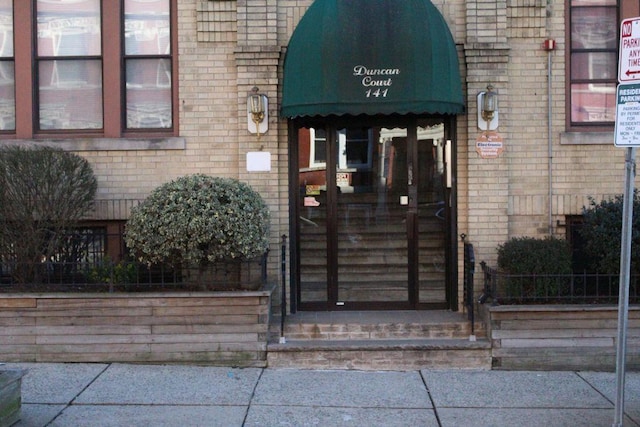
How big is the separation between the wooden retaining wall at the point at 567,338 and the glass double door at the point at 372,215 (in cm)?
134

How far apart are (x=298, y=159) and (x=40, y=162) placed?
9.27 feet

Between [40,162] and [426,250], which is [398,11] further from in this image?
[40,162]

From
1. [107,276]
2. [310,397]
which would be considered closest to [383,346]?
[310,397]

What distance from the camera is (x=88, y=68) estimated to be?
8477 mm

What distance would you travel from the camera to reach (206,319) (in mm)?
7184

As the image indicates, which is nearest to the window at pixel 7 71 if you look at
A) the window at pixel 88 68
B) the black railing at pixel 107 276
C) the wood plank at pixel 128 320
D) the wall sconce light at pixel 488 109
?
the window at pixel 88 68

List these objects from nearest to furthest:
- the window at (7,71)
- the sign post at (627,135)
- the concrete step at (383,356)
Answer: the sign post at (627,135) < the concrete step at (383,356) < the window at (7,71)

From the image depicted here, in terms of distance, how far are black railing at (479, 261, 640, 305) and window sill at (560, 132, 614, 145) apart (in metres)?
1.61

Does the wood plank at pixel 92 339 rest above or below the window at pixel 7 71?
below

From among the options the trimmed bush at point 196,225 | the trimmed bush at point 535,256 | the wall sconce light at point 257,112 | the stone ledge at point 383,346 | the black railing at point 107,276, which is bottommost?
the stone ledge at point 383,346

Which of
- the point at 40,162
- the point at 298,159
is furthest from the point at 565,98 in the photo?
the point at 40,162

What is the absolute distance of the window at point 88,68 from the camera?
8336 millimetres

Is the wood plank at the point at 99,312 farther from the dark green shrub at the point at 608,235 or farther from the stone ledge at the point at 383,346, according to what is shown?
the dark green shrub at the point at 608,235

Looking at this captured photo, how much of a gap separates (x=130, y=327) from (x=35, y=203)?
1625 mm
